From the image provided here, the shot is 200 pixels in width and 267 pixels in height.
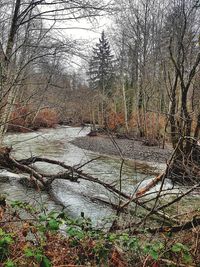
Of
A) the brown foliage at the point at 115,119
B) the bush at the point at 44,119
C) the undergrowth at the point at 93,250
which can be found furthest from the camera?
the bush at the point at 44,119

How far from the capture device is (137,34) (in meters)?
21.4

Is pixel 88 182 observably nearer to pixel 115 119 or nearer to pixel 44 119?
pixel 115 119

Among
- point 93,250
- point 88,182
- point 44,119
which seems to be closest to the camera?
point 93,250

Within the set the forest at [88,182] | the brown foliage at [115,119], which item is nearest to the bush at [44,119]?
the brown foliage at [115,119]

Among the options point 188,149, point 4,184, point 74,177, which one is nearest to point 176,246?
point 74,177

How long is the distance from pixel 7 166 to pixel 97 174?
2.91m

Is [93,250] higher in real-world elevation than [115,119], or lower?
lower

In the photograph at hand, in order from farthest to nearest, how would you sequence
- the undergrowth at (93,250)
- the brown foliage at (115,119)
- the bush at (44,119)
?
the bush at (44,119) < the brown foliage at (115,119) < the undergrowth at (93,250)

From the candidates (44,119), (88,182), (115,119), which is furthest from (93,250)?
(44,119)

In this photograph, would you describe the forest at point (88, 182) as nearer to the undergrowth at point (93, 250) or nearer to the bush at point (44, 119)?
the undergrowth at point (93, 250)

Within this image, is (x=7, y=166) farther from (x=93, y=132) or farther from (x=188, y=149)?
(x=93, y=132)

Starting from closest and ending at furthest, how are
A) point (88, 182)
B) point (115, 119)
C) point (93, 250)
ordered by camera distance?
point (93, 250) < point (88, 182) < point (115, 119)

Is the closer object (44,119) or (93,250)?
(93,250)

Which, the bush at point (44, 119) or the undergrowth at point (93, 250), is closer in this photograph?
the undergrowth at point (93, 250)
